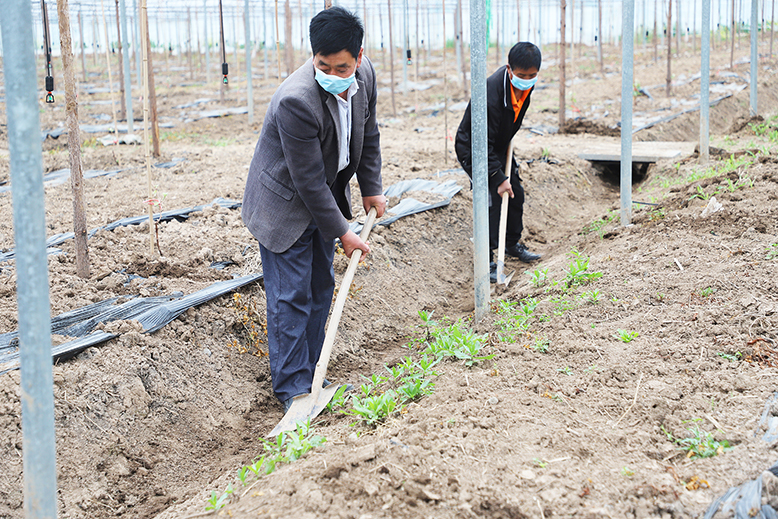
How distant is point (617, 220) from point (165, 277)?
3.72 meters

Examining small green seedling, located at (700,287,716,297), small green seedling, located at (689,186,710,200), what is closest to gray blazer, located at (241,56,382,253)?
small green seedling, located at (700,287,716,297)

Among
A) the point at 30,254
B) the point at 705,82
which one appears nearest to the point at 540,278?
the point at 30,254

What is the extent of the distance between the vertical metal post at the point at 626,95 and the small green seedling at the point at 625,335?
225 cm

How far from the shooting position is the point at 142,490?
104 inches

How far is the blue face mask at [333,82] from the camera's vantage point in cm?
270

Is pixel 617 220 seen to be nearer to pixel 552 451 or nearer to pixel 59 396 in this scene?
pixel 552 451

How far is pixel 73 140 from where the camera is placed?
3.55 m

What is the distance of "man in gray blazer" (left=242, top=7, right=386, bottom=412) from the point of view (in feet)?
8.77

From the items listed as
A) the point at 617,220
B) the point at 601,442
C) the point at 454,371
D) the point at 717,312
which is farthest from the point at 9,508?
the point at 617,220

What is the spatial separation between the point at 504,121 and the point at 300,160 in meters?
2.35

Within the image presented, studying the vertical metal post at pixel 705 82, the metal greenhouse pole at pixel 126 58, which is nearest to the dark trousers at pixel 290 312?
the vertical metal post at pixel 705 82

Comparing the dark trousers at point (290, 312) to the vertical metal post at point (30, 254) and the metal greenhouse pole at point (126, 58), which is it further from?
the metal greenhouse pole at point (126, 58)

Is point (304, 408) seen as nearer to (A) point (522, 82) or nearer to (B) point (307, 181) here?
(B) point (307, 181)

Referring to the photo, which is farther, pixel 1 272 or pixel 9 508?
pixel 1 272
